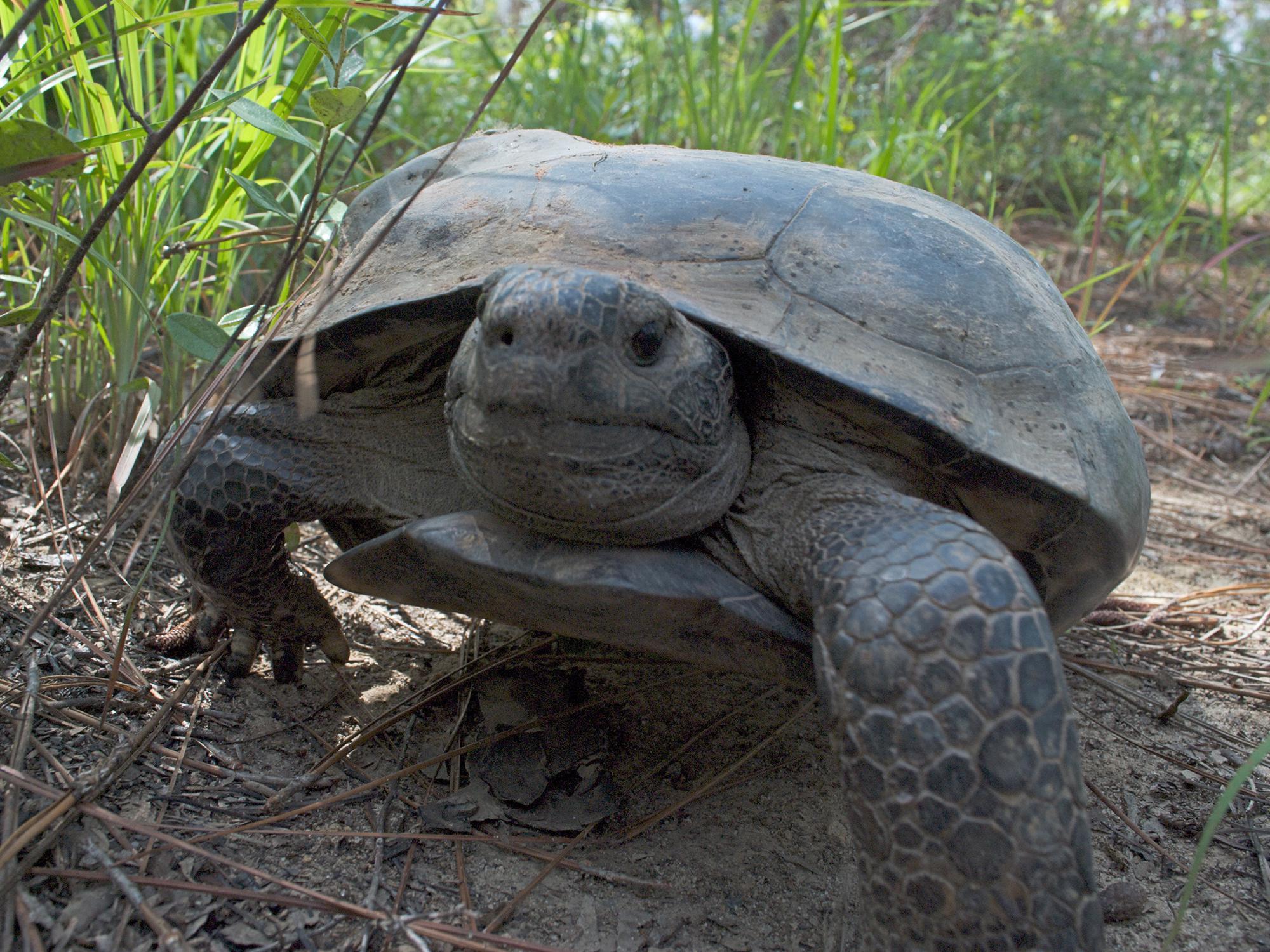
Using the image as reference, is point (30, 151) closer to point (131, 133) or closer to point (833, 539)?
point (131, 133)

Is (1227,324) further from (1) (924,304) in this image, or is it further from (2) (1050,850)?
(2) (1050,850)

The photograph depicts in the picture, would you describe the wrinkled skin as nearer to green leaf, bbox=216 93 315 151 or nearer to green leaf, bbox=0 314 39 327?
green leaf, bbox=0 314 39 327

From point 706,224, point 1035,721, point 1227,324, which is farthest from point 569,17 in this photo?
point 1035,721

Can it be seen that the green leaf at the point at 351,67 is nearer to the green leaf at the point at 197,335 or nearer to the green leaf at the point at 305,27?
the green leaf at the point at 305,27

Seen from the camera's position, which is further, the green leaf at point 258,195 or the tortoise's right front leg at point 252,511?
the green leaf at point 258,195

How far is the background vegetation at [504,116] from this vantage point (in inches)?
92.0

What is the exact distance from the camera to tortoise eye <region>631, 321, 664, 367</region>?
1.65m

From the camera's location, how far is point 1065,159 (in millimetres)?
7734

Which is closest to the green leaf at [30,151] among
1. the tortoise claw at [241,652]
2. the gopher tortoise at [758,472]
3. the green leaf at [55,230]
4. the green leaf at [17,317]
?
the green leaf at [55,230]

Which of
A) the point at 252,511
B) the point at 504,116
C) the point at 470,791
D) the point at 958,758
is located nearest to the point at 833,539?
the point at 958,758

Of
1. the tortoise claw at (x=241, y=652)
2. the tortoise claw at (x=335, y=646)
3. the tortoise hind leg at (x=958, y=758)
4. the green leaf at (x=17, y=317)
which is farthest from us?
the tortoise claw at (x=335, y=646)

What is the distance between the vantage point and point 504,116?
5.39 metres

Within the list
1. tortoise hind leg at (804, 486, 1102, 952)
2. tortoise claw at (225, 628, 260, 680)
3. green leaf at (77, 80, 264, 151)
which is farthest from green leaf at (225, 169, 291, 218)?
tortoise hind leg at (804, 486, 1102, 952)

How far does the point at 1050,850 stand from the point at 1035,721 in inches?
7.0
